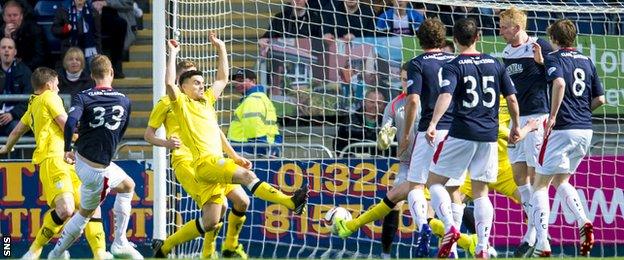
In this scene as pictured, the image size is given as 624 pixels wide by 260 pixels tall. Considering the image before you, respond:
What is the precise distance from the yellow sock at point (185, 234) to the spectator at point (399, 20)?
12.8ft

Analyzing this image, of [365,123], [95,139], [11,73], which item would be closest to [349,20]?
[365,123]

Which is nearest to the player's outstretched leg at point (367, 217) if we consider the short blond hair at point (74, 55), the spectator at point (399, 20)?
the spectator at point (399, 20)

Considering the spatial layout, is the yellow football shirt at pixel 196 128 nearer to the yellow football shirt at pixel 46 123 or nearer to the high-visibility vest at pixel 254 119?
the yellow football shirt at pixel 46 123

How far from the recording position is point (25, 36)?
60.4ft

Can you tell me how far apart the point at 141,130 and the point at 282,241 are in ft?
10.5

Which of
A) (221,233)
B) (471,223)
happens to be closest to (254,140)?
(221,233)

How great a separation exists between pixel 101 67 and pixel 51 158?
1.16 metres

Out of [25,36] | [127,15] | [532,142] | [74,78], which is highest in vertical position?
[127,15]

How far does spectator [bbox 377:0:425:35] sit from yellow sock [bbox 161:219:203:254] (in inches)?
154

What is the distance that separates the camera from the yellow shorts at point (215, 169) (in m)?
12.7

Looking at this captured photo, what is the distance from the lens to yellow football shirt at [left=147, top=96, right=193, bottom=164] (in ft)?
42.9

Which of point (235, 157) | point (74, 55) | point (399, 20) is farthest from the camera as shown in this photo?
point (74, 55)

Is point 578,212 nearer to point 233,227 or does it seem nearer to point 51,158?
point 233,227

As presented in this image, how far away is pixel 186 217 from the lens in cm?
1514
